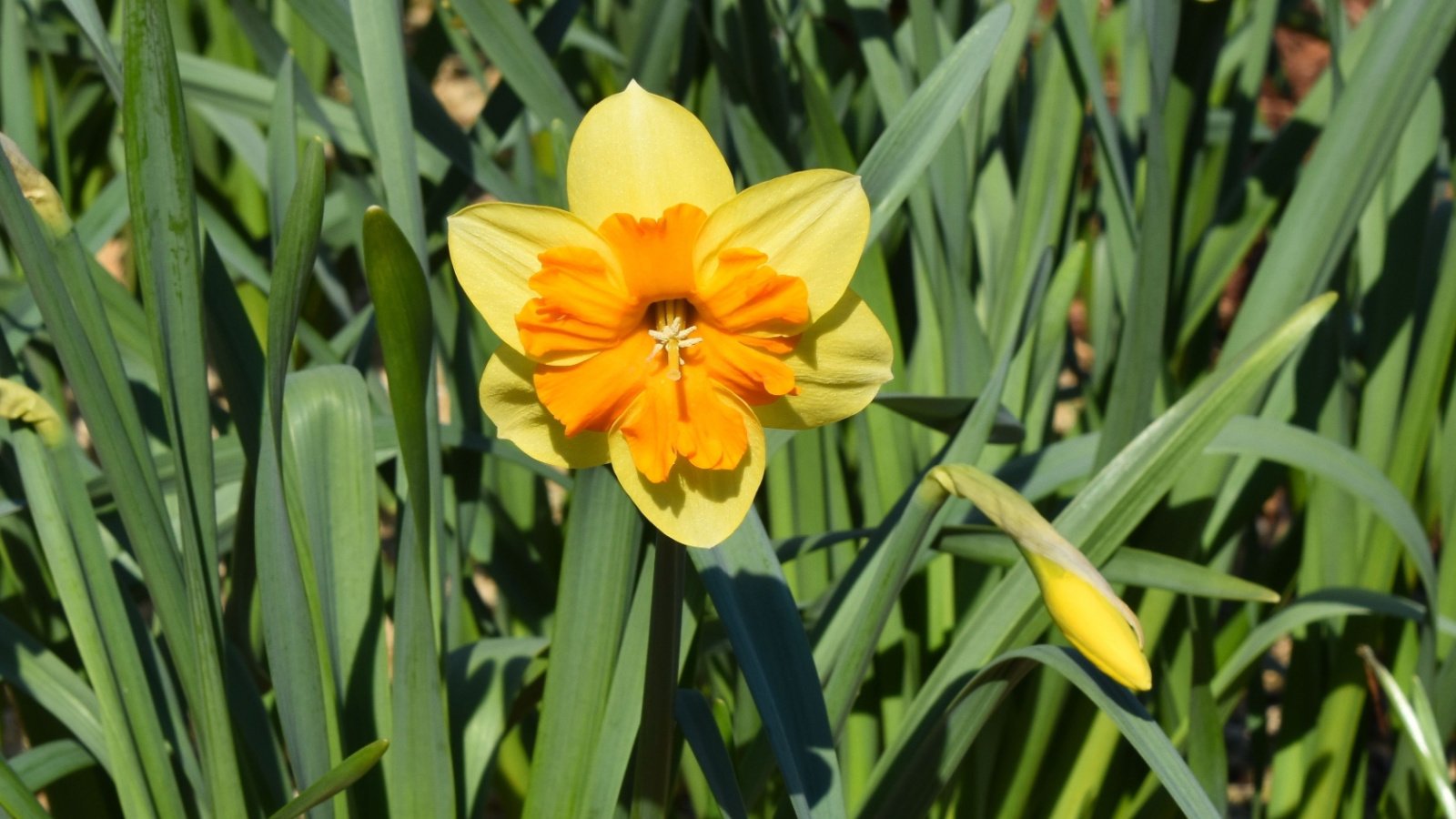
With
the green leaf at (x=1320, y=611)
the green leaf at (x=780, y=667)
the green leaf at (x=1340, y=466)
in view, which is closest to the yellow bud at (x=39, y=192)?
the green leaf at (x=780, y=667)

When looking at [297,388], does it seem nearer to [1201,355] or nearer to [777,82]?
[777,82]

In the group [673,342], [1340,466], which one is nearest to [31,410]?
[673,342]

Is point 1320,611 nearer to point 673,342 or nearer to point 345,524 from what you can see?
point 673,342

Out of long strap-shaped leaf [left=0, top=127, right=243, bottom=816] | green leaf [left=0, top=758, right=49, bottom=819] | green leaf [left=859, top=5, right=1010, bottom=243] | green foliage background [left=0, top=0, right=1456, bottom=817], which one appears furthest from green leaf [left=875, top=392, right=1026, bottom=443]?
green leaf [left=0, top=758, right=49, bottom=819]

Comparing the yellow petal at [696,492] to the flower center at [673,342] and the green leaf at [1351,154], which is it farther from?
the green leaf at [1351,154]

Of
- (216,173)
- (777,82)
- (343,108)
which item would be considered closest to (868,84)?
(777,82)

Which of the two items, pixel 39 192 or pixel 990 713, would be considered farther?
pixel 990 713
